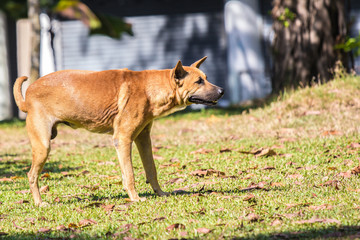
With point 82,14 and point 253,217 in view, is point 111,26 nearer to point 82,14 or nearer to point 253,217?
point 82,14

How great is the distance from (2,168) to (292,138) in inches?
184

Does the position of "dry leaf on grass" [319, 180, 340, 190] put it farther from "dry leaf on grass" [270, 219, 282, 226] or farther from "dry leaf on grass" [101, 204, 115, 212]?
"dry leaf on grass" [101, 204, 115, 212]

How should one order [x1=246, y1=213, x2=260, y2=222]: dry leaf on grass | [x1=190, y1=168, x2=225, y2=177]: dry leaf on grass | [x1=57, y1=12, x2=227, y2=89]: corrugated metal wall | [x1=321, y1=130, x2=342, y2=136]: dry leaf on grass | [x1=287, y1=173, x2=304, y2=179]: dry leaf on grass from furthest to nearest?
1. [x1=57, y1=12, x2=227, y2=89]: corrugated metal wall
2. [x1=321, y1=130, x2=342, y2=136]: dry leaf on grass
3. [x1=190, y1=168, x2=225, y2=177]: dry leaf on grass
4. [x1=287, y1=173, x2=304, y2=179]: dry leaf on grass
5. [x1=246, y1=213, x2=260, y2=222]: dry leaf on grass

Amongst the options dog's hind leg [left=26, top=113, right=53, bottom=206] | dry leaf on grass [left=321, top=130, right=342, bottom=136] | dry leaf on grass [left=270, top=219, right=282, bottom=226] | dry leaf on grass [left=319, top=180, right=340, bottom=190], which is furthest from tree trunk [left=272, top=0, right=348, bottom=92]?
dry leaf on grass [left=270, top=219, right=282, bottom=226]

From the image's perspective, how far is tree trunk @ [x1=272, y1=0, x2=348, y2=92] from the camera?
40.3 ft

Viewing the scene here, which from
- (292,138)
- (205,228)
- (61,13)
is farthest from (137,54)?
(205,228)

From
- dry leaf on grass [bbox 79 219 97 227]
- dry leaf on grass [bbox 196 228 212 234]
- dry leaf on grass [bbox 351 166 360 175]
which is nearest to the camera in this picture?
dry leaf on grass [bbox 196 228 212 234]

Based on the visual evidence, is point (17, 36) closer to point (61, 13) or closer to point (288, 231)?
point (61, 13)

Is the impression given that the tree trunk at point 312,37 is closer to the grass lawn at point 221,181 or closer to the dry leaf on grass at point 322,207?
the grass lawn at point 221,181

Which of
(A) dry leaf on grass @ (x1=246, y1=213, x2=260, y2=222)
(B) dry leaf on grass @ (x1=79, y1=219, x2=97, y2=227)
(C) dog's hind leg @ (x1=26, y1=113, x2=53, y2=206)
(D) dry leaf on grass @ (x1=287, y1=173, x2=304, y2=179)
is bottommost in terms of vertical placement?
(D) dry leaf on grass @ (x1=287, y1=173, x2=304, y2=179)

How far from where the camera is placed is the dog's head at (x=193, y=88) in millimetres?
5605

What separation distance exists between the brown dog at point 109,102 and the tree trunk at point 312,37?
23.6 feet

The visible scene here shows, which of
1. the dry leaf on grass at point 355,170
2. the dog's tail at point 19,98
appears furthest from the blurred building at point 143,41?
the dog's tail at point 19,98

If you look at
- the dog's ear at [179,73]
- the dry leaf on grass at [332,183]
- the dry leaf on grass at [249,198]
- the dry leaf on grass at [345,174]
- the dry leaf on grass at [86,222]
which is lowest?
the dry leaf on grass at [345,174]
